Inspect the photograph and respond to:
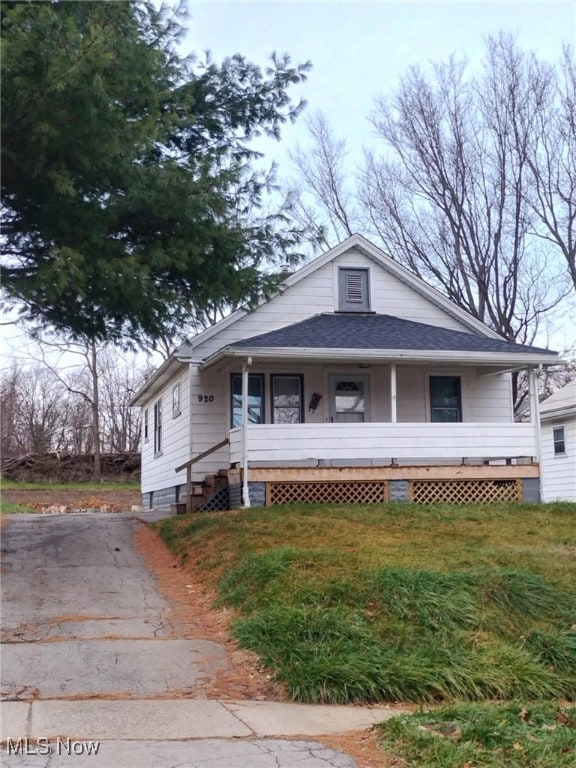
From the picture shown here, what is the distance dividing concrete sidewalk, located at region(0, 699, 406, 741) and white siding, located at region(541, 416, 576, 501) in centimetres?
1700

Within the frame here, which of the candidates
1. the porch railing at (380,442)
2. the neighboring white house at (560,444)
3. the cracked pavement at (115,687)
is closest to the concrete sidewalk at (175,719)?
the cracked pavement at (115,687)

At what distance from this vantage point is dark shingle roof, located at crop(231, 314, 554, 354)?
15227 mm

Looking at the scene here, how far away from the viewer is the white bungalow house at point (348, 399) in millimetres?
14742

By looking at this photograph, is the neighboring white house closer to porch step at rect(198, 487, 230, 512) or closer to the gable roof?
the gable roof

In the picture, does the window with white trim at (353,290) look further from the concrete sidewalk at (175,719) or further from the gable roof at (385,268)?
the concrete sidewalk at (175,719)

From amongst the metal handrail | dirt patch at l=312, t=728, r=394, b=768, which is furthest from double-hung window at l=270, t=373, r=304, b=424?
dirt patch at l=312, t=728, r=394, b=768

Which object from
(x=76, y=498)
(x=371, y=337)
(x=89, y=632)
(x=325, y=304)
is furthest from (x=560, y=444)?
(x=89, y=632)

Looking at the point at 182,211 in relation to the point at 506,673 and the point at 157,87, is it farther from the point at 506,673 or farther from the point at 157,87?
the point at 506,673

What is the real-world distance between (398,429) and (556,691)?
342 inches

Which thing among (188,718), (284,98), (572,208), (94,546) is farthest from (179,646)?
(572,208)

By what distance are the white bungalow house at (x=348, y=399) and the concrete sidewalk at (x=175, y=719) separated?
8265mm

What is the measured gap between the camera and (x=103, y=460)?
35.2 meters

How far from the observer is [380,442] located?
14.9 m

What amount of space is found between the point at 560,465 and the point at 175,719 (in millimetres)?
19107
